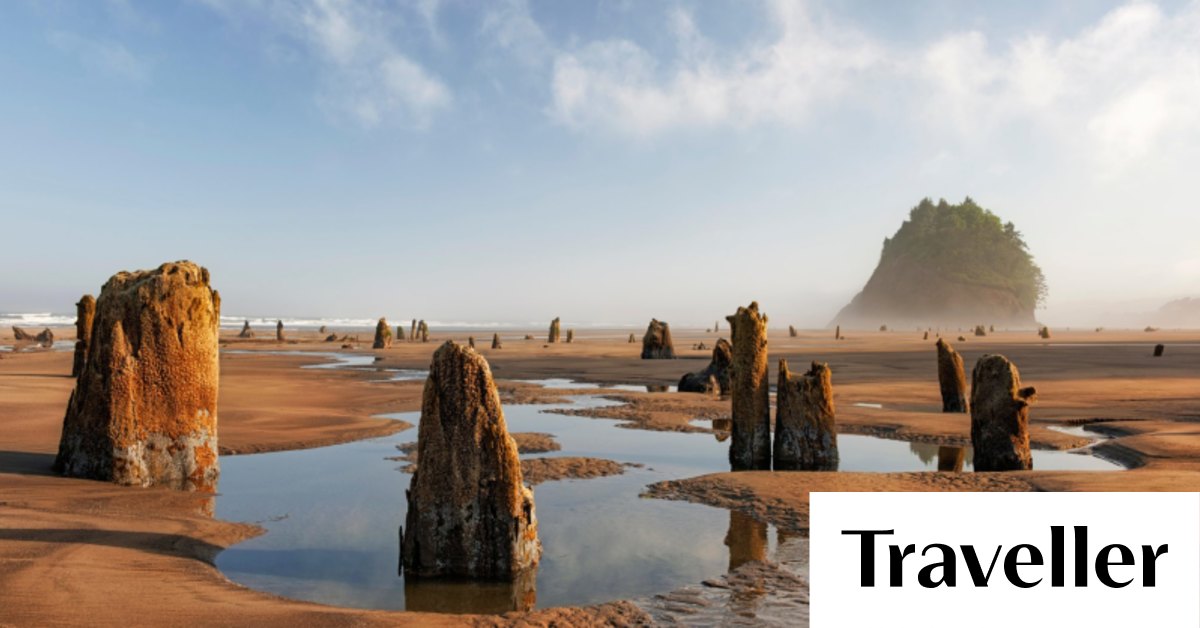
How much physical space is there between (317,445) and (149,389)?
4.62 m

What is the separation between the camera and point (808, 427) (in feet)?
42.4

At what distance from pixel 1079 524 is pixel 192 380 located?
10.7 m

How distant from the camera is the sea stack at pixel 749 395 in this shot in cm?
1319

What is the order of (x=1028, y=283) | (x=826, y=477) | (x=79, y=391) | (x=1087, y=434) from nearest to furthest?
(x=79, y=391) < (x=826, y=477) < (x=1087, y=434) < (x=1028, y=283)

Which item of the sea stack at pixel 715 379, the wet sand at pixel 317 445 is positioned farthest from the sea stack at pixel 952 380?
the sea stack at pixel 715 379

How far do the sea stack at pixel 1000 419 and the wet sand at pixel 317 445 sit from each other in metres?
1.18

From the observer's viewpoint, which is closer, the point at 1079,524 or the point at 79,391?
the point at 1079,524

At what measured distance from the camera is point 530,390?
84.2 feet

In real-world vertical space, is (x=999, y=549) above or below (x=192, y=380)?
below

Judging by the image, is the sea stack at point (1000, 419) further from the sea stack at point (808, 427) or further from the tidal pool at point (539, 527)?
the sea stack at point (808, 427)


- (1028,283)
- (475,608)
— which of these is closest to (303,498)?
(475,608)

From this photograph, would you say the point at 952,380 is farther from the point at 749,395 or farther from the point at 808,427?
the point at 749,395

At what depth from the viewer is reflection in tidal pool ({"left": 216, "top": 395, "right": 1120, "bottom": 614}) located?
666cm

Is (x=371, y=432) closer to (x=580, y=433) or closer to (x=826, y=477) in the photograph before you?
(x=580, y=433)
